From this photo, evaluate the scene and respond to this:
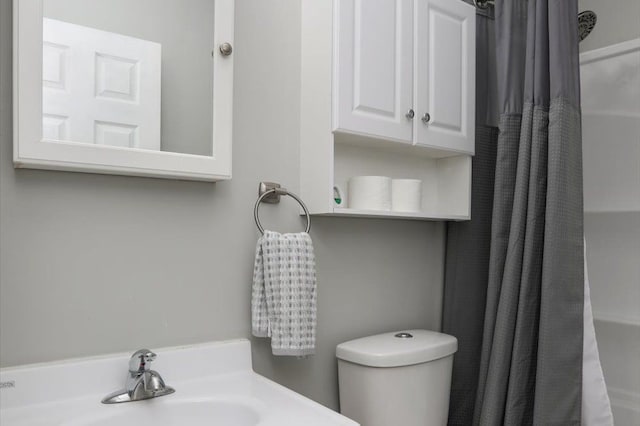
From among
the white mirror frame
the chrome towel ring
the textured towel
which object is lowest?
the textured towel

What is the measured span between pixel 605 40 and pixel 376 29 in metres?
1.08

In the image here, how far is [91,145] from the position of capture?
1.12 meters

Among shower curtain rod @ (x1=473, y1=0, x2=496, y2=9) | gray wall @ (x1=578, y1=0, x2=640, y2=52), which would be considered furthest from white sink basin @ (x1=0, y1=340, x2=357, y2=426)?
gray wall @ (x1=578, y1=0, x2=640, y2=52)

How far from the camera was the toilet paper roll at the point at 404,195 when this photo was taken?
164 cm

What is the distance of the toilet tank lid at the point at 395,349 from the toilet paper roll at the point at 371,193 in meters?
0.40

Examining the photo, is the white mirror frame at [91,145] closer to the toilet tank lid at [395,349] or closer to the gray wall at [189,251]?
the gray wall at [189,251]

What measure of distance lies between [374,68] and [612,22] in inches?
44.5

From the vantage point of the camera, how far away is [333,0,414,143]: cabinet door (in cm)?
143

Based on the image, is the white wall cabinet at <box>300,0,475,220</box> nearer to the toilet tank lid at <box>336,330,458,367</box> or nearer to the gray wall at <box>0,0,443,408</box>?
the gray wall at <box>0,0,443,408</box>

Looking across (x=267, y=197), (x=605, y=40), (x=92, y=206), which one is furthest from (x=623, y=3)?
(x=92, y=206)

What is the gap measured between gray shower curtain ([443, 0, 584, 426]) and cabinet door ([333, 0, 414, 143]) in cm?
33

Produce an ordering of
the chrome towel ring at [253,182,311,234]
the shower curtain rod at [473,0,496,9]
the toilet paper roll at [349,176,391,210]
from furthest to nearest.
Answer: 1. the shower curtain rod at [473,0,496,9]
2. the toilet paper roll at [349,176,391,210]
3. the chrome towel ring at [253,182,311,234]

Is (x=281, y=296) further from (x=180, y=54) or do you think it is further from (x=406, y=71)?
(x=406, y=71)

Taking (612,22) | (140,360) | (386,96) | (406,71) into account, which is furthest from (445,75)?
(140,360)
